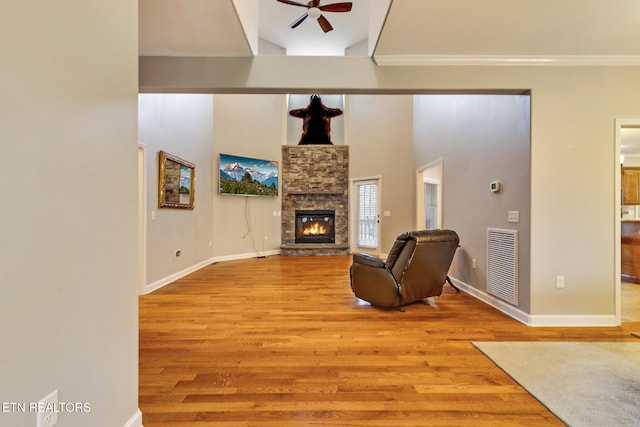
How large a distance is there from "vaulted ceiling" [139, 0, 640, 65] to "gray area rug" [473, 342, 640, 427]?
263cm

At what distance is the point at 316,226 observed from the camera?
7.66 m

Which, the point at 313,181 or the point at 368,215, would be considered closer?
the point at 368,215

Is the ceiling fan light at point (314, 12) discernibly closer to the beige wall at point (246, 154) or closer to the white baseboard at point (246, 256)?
the beige wall at point (246, 154)

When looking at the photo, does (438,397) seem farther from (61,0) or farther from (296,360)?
(61,0)

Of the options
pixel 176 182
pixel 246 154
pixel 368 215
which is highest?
pixel 246 154

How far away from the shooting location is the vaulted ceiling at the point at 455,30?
82.6 inches

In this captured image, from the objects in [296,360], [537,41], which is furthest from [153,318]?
[537,41]

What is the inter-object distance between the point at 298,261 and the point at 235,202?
6.79ft

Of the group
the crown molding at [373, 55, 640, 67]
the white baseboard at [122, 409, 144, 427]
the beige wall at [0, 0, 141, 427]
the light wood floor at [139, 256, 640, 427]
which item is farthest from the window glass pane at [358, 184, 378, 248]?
the beige wall at [0, 0, 141, 427]

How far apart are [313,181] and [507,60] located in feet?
17.3

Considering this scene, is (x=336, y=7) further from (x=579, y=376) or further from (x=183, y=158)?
(x=579, y=376)

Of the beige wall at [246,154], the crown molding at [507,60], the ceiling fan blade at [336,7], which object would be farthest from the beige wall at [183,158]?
the crown molding at [507,60]

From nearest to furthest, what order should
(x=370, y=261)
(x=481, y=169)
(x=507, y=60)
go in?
1. (x=507, y=60)
2. (x=370, y=261)
3. (x=481, y=169)

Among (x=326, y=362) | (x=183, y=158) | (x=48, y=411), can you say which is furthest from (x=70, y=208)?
(x=183, y=158)
